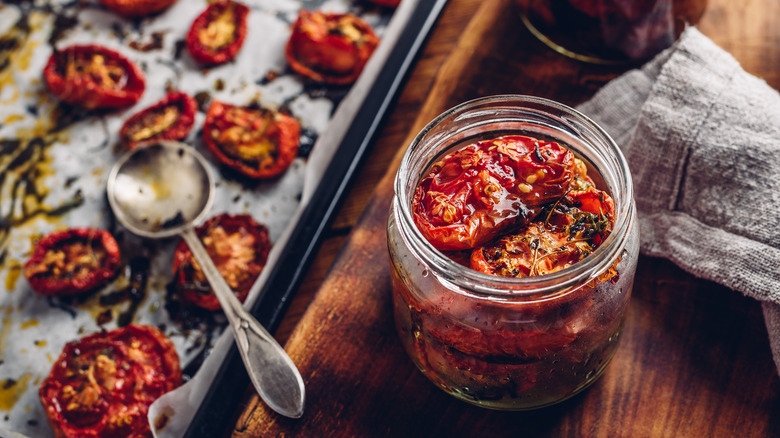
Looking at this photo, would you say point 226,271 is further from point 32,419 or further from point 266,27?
point 266,27

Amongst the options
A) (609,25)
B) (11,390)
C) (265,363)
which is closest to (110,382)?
(11,390)

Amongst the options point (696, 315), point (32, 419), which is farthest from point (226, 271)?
point (696, 315)

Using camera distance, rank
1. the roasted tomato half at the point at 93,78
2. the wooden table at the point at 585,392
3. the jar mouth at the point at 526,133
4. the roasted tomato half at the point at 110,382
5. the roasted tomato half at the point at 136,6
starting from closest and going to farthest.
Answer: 1. the jar mouth at the point at 526,133
2. the wooden table at the point at 585,392
3. the roasted tomato half at the point at 110,382
4. the roasted tomato half at the point at 93,78
5. the roasted tomato half at the point at 136,6

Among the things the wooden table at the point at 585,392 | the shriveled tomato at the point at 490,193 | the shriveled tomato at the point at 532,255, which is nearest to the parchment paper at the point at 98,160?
the wooden table at the point at 585,392

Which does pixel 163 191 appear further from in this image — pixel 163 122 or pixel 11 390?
pixel 11 390

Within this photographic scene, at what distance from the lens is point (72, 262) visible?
8.59ft

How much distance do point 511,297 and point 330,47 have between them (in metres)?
1.80

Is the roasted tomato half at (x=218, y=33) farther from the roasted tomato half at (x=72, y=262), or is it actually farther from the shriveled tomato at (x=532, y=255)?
the shriveled tomato at (x=532, y=255)

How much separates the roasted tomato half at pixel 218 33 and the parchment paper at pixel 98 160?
0.06 metres

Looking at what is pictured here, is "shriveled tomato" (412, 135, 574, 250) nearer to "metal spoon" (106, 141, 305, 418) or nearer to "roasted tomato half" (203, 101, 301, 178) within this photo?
"metal spoon" (106, 141, 305, 418)

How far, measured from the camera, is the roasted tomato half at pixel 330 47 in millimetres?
2955

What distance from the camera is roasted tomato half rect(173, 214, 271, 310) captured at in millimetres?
2523

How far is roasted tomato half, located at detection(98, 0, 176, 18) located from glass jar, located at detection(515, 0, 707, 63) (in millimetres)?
1670

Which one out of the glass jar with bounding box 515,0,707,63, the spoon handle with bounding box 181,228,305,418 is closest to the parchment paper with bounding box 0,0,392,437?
the spoon handle with bounding box 181,228,305,418
